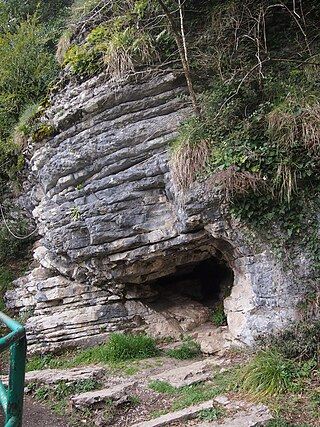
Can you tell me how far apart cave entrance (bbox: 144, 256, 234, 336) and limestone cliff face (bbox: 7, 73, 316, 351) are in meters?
0.07

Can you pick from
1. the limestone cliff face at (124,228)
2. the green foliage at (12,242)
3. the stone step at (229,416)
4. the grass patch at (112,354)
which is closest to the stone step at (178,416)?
the stone step at (229,416)

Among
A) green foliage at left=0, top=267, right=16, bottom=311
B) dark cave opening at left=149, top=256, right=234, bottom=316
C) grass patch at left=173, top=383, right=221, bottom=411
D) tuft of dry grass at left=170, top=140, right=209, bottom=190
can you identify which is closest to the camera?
grass patch at left=173, top=383, right=221, bottom=411

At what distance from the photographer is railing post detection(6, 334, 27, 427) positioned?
1.12m

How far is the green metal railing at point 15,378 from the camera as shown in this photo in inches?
43.8

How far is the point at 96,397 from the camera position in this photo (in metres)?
4.36

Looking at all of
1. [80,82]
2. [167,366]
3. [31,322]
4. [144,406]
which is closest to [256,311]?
[167,366]

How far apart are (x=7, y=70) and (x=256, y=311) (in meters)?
7.79

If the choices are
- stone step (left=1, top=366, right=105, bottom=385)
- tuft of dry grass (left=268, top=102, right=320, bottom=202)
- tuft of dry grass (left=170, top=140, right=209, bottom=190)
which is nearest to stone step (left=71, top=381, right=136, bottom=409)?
stone step (left=1, top=366, right=105, bottom=385)

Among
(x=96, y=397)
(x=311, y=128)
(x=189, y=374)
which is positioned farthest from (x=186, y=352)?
(x=311, y=128)

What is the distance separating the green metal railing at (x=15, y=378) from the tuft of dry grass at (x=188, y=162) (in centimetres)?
398

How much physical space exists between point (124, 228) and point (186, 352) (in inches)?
84.0

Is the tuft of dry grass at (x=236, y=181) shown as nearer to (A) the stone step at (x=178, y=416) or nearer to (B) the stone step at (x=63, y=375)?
(A) the stone step at (x=178, y=416)

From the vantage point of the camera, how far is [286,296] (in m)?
4.66

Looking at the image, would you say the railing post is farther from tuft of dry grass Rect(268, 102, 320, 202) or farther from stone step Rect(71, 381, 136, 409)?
tuft of dry grass Rect(268, 102, 320, 202)
